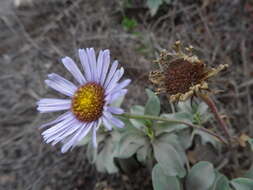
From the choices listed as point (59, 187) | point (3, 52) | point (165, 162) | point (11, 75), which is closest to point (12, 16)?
point (3, 52)

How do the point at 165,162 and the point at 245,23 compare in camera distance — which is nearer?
the point at 165,162

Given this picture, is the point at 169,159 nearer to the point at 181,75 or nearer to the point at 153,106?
the point at 153,106

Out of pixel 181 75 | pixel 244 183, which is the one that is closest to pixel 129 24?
pixel 181 75

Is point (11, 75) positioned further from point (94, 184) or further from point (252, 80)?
point (252, 80)

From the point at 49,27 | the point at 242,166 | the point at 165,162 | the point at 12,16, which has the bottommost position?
the point at 242,166

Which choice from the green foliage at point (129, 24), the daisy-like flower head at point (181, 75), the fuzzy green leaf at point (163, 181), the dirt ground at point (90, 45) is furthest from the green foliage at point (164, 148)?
the green foliage at point (129, 24)
